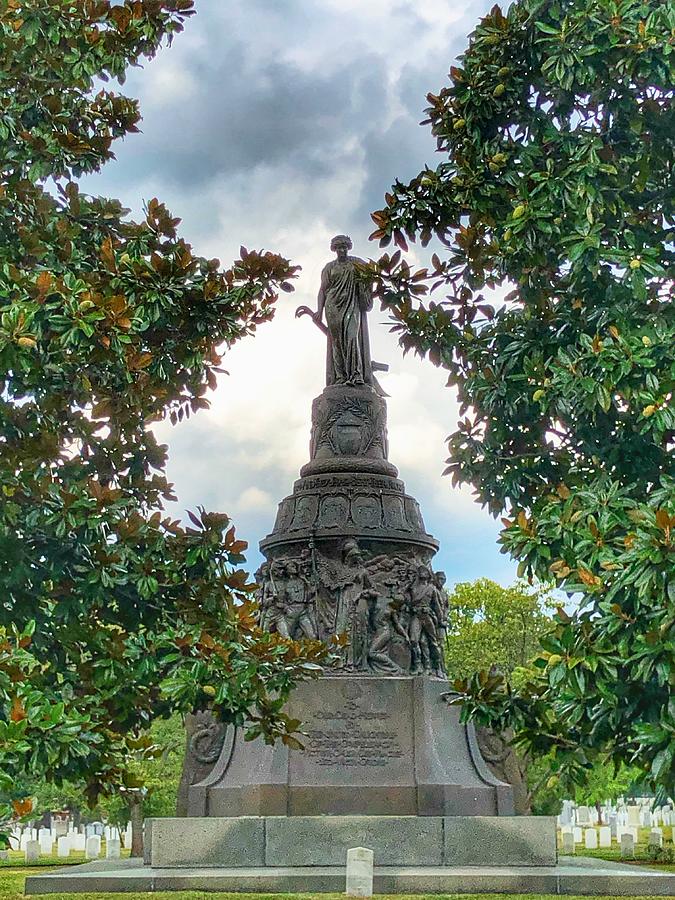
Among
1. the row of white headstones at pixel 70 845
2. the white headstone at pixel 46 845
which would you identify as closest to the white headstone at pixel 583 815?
the row of white headstones at pixel 70 845

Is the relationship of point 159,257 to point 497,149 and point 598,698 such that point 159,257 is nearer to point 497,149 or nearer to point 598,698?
point 497,149

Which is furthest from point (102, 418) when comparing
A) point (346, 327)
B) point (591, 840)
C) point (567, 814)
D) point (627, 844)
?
point (567, 814)

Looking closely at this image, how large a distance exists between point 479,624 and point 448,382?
28.8m

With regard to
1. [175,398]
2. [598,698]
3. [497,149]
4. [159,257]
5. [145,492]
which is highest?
[497,149]

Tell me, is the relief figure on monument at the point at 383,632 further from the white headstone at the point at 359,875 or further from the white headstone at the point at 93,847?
the white headstone at the point at 93,847

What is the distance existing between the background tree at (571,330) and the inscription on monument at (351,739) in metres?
5.31

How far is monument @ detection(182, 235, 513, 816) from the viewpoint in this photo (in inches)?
521

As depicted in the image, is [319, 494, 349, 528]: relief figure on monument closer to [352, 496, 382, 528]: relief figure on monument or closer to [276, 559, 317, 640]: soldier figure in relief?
[352, 496, 382, 528]: relief figure on monument

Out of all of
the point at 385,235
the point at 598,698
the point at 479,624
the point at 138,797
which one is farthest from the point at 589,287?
the point at 479,624

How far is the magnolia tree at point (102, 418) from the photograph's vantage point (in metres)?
8.15

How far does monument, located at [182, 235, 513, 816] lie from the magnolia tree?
3.70 m

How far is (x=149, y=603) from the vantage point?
885cm

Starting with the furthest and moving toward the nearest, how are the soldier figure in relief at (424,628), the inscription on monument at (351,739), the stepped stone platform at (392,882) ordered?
the soldier figure in relief at (424,628), the inscription on monument at (351,739), the stepped stone platform at (392,882)

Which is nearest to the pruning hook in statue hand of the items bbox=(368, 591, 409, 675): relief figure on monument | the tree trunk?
bbox=(368, 591, 409, 675): relief figure on monument
